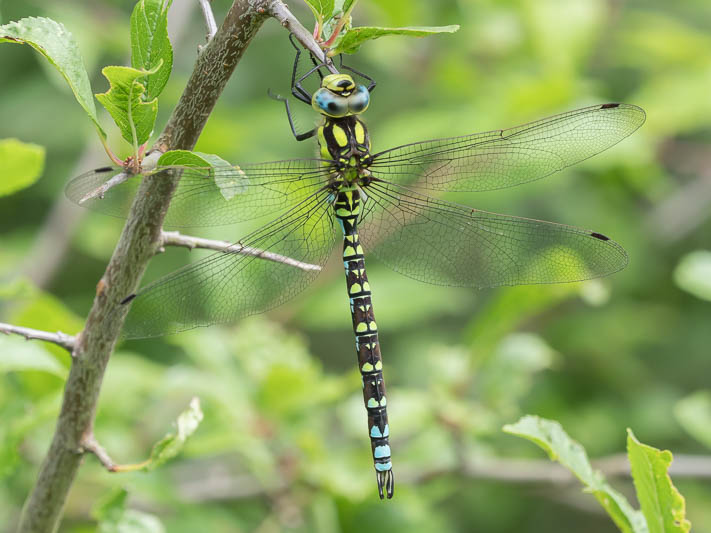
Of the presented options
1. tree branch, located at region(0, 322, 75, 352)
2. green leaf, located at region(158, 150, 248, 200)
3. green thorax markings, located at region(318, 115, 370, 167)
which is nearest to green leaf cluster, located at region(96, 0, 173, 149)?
green leaf, located at region(158, 150, 248, 200)

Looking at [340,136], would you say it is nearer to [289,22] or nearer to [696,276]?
[289,22]

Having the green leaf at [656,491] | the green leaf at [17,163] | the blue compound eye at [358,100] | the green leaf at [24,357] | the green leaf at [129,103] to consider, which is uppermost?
the blue compound eye at [358,100]

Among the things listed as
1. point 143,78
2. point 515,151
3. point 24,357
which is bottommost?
point 24,357

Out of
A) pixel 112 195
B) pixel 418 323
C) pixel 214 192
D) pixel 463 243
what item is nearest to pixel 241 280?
pixel 214 192

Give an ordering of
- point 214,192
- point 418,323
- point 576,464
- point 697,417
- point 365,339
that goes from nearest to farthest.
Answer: point 576,464 → point 214,192 → point 365,339 → point 697,417 → point 418,323

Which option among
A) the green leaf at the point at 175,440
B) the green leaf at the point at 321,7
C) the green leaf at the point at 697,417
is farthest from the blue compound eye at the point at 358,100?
the green leaf at the point at 697,417

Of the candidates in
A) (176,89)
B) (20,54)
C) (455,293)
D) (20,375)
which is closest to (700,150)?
(455,293)

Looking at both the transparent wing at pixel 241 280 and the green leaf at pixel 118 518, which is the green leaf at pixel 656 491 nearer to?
the transparent wing at pixel 241 280

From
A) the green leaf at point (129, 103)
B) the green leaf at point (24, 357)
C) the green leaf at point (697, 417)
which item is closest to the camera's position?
the green leaf at point (129, 103)

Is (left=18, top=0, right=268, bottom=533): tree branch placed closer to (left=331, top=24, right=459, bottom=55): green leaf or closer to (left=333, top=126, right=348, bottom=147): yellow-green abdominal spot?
(left=331, top=24, right=459, bottom=55): green leaf
